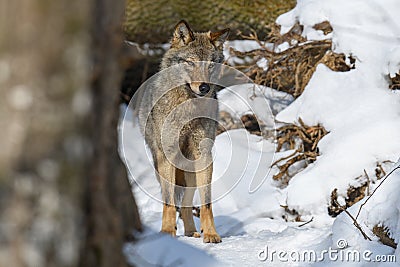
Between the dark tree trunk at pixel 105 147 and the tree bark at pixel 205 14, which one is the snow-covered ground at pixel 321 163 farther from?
the dark tree trunk at pixel 105 147

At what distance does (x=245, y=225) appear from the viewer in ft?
18.2

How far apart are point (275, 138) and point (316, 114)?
847 millimetres

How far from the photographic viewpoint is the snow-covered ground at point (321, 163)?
4090 millimetres

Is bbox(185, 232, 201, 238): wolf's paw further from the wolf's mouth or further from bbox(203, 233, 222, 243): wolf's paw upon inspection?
the wolf's mouth

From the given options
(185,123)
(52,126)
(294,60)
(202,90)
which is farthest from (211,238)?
(294,60)

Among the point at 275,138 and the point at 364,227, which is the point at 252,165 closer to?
the point at 275,138

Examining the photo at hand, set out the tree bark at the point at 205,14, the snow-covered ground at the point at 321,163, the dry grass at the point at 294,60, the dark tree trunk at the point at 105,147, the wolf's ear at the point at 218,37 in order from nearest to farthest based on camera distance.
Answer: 1. the dark tree trunk at the point at 105,147
2. the snow-covered ground at the point at 321,163
3. the wolf's ear at the point at 218,37
4. the dry grass at the point at 294,60
5. the tree bark at the point at 205,14

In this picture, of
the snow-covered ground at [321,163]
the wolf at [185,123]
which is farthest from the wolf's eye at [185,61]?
the snow-covered ground at [321,163]

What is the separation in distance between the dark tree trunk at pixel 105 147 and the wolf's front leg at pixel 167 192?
9.53 feet

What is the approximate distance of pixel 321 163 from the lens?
5977mm

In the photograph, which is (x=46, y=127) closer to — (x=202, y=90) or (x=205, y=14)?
(x=202, y=90)

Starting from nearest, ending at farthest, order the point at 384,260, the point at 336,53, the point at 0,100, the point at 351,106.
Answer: the point at 0,100 → the point at 384,260 → the point at 351,106 → the point at 336,53

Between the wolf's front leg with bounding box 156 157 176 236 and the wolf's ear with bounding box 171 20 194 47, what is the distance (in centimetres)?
107

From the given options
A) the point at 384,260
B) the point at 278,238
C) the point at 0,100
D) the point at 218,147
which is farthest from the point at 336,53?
the point at 0,100
